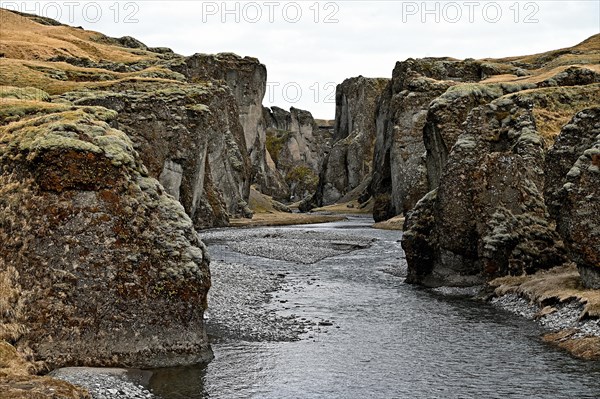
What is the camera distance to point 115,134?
27406mm

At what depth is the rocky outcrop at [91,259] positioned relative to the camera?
23125mm

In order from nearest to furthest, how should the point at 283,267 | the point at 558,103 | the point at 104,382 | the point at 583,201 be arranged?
the point at 104,382 → the point at 583,201 → the point at 283,267 → the point at 558,103

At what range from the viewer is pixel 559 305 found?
105ft

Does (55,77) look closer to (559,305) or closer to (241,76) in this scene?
(241,76)

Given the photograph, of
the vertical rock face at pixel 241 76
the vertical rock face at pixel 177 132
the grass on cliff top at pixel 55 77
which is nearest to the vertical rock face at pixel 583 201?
the vertical rock face at pixel 177 132

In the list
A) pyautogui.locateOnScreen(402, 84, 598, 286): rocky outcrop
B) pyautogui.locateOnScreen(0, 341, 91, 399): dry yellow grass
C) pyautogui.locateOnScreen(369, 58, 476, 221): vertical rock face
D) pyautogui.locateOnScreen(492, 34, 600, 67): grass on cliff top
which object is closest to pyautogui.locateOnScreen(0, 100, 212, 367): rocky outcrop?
A: pyautogui.locateOnScreen(0, 341, 91, 399): dry yellow grass

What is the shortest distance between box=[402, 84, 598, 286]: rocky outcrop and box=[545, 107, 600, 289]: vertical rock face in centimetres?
435

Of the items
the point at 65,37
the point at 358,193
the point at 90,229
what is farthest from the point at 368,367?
the point at 358,193

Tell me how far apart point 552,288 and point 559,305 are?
101 inches

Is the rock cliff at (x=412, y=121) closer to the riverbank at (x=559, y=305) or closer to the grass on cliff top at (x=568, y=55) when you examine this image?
the grass on cliff top at (x=568, y=55)

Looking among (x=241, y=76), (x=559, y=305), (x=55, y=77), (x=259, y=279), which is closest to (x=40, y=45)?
(x=55, y=77)

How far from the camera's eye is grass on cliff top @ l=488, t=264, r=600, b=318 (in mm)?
29967

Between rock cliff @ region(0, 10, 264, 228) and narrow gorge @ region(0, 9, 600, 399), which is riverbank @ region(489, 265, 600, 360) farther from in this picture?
rock cliff @ region(0, 10, 264, 228)

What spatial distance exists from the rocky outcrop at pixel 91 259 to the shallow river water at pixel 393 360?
2.31 m
